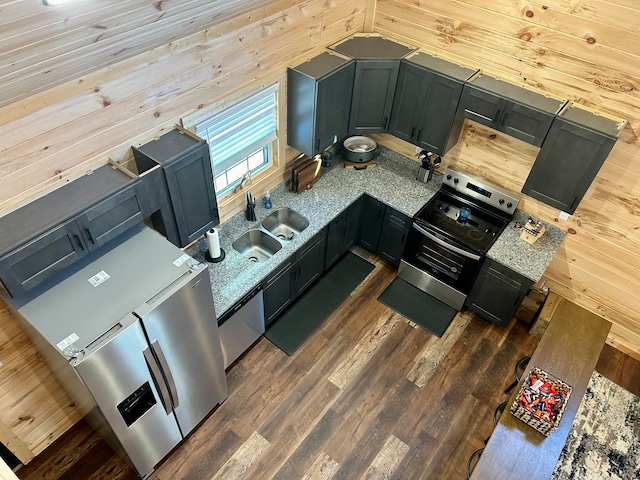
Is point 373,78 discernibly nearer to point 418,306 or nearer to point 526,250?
point 526,250

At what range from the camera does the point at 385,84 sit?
14.2ft

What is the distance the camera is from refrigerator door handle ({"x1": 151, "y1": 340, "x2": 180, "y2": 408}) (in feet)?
9.52

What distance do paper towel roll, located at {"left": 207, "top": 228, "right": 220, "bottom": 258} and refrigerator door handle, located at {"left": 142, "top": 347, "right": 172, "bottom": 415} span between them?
1166 mm

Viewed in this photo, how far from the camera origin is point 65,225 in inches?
103

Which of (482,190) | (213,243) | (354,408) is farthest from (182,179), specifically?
(482,190)

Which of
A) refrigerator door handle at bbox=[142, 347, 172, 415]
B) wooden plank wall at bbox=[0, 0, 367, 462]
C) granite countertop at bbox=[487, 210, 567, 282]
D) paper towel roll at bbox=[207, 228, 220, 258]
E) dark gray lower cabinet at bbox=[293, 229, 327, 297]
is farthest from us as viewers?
dark gray lower cabinet at bbox=[293, 229, 327, 297]

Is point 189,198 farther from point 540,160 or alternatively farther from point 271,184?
point 540,160

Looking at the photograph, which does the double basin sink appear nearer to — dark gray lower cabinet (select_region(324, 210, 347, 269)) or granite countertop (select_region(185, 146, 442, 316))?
granite countertop (select_region(185, 146, 442, 316))

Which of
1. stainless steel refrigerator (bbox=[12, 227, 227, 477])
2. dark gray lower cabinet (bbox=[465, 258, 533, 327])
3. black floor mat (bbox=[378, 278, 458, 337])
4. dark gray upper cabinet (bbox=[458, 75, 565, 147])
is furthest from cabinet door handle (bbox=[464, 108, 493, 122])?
stainless steel refrigerator (bbox=[12, 227, 227, 477])

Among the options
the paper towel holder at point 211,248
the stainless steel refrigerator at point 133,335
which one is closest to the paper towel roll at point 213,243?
the paper towel holder at point 211,248

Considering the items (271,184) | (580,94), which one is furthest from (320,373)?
(580,94)

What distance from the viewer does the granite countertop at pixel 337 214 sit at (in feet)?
12.8

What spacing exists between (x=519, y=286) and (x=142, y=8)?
368 centimetres

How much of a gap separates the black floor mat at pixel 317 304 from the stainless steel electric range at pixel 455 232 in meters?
0.60
